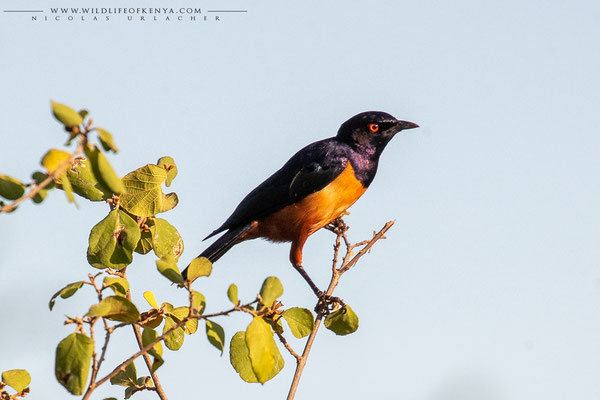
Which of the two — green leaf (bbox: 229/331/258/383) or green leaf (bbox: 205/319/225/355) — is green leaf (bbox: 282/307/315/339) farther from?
green leaf (bbox: 205/319/225/355)

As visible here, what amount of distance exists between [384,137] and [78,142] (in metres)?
5.04

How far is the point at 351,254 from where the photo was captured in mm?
4352

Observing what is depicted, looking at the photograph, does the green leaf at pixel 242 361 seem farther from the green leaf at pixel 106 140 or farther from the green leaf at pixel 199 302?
the green leaf at pixel 106 140

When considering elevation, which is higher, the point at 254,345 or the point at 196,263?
the point at 196,263

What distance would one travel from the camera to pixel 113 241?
2807 mm

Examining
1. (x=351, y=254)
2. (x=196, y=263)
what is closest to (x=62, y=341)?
(x=196, y=263)

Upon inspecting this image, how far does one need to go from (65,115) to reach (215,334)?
98 centimetres

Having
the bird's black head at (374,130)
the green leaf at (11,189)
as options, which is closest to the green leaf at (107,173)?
the green leaf at (11,189)

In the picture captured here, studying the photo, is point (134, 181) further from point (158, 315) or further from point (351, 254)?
point (351, 254)

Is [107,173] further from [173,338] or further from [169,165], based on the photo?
[169,165]

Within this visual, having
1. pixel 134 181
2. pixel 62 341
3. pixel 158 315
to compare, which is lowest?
pixel 62 341

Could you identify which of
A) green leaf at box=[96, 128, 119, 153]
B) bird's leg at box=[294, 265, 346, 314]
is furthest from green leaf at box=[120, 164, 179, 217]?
bird's leg at box=[294, 265, 346, 314]

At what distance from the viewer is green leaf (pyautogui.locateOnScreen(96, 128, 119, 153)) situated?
185 centimetres

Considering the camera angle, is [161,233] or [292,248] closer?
[161,233]
